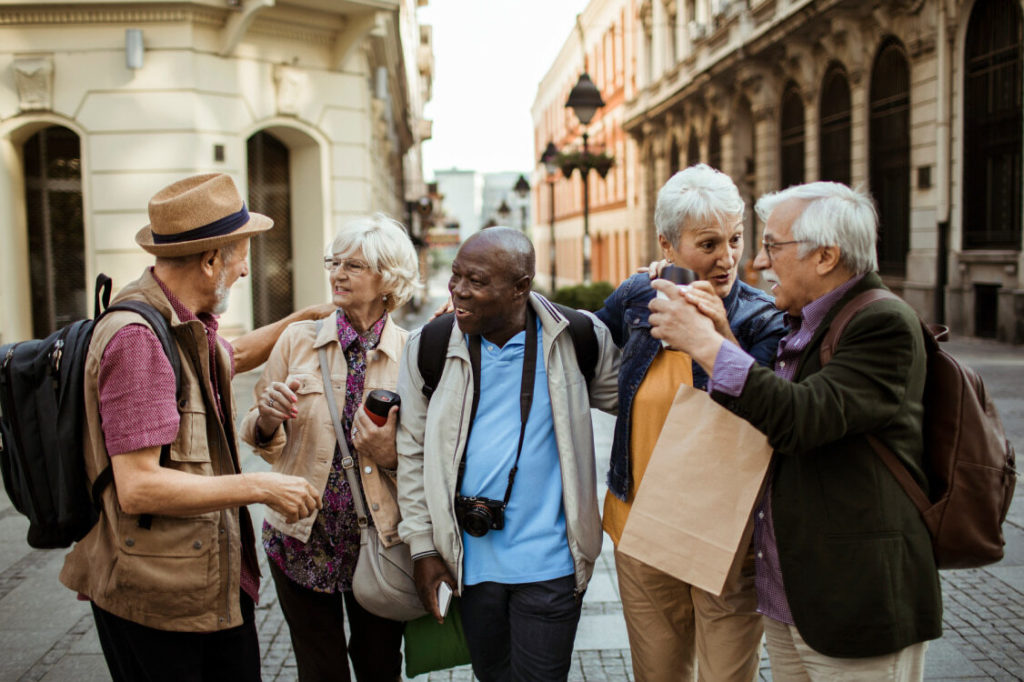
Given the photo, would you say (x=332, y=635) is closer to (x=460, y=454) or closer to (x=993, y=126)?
(x=460, y=454)

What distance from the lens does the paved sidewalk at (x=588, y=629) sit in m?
3.91

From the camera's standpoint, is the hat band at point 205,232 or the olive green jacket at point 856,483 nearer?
the olive green jacket at point 856,483

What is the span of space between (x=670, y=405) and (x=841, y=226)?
77 cm

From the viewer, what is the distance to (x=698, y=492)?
→ 2.47m

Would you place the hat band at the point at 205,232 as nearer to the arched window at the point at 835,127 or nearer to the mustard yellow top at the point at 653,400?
the mustard yellow top at the point at 653,400

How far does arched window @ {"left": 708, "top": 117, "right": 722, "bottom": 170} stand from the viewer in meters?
27.8

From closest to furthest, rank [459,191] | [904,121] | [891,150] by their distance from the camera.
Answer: [904,121], [891,150], [459,191]

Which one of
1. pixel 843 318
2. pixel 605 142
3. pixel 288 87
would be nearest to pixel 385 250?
pixel 843 318

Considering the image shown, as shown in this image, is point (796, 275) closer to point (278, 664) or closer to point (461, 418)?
point (461, 418)

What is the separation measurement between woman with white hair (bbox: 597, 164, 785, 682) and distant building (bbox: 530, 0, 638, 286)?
86.2ft

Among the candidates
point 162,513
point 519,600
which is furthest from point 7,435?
point 519,600

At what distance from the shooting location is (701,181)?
2705 millimetres

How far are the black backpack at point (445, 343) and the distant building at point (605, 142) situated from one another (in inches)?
1033

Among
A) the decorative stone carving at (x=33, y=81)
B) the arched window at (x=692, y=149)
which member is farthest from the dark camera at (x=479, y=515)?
the arched window at (x=692, y=149)
